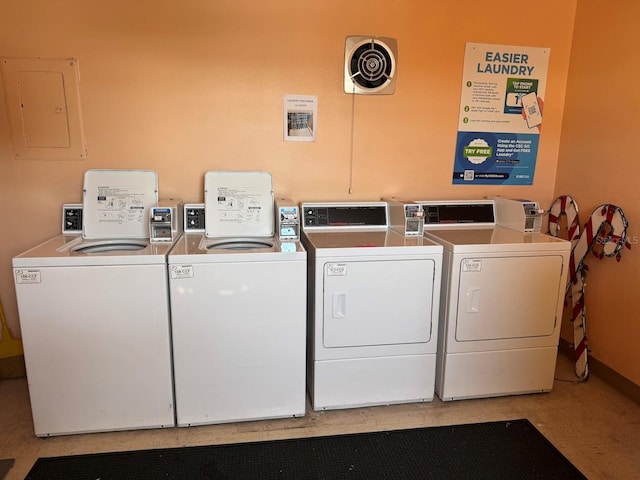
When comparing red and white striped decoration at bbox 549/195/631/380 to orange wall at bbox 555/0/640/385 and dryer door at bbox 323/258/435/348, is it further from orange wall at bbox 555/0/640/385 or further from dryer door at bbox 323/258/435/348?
dryer door at bbox 323/258/435/348

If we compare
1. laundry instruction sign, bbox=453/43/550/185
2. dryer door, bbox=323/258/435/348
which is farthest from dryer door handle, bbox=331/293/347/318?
laundry instruction sign, bbox=453/43/550/185

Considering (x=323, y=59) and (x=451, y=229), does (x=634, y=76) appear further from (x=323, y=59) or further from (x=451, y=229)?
(x=323, y=59)

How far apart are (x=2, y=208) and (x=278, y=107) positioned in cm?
184

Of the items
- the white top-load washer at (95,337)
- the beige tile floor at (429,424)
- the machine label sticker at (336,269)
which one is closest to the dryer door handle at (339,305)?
the machine label sticker at (336,269)

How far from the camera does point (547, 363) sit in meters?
2.56

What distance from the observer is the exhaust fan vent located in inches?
107

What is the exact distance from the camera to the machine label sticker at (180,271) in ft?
6.77

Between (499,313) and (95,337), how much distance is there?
2.18m

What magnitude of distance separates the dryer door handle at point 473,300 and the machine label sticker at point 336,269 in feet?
2.40

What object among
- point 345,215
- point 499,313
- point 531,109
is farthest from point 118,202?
point 531,109

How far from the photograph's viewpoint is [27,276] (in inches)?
77.6

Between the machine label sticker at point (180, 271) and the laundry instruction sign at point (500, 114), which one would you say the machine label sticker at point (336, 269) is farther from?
the laundry instruction sign at point (500, 114)

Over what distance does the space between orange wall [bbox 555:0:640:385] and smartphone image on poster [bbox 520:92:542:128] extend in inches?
8.0

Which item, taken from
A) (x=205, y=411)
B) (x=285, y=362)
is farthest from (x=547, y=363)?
(x=205, y=411)
